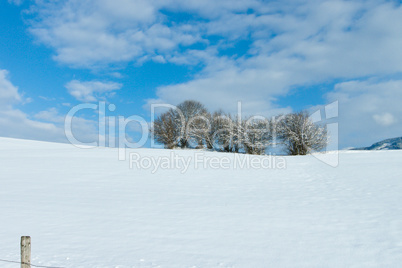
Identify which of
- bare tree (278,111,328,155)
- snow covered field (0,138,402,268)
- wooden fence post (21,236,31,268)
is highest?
bare tree (278,111,328,155)

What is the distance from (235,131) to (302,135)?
11.1m

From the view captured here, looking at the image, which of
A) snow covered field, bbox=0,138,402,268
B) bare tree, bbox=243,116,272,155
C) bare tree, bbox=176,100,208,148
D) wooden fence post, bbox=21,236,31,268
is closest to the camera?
wooden fence post, bbox=21,236,31,268

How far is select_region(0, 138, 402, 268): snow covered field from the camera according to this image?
6.12 meters

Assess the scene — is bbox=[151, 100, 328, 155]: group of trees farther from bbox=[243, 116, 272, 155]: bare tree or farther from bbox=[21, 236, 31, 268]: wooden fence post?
bbox=[21, 236, 31, 268]: wooden fence post

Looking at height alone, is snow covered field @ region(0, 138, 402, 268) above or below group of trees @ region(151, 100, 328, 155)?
below

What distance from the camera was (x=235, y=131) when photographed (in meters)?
44.3

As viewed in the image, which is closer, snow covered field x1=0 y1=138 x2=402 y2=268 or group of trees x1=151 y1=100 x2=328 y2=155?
snow covered field x1=0 y1=138 x2=402 y2=268

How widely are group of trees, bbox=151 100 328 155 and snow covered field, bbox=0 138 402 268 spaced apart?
24471 mm

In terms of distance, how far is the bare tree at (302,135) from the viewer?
130ft

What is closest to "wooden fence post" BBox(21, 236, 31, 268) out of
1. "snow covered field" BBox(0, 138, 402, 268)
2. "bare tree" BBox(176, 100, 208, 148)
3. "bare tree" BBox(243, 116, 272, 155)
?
"snow covered field" BBox(0, 138, 402, 268)

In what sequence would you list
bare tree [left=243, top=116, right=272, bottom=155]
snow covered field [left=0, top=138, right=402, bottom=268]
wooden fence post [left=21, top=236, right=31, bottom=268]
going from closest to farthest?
wooden fence post [left=21, top=236, right=31, bottom=268] < snow covered field [left=0, top=138, right=402, bottom=268] < bare tree [left=243, top=116, right=272, bottom=155]

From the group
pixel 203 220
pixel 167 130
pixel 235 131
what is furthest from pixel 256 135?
pixel 203 220

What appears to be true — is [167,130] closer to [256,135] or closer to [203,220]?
[256,135]

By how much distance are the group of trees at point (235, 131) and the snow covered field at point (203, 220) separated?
24471 millimetres
